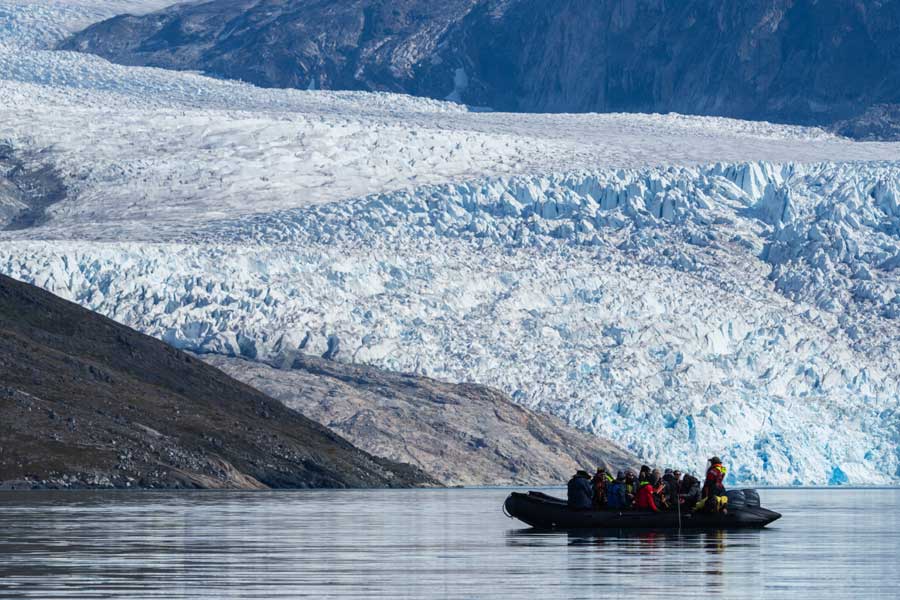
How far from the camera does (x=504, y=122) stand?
126188 mm

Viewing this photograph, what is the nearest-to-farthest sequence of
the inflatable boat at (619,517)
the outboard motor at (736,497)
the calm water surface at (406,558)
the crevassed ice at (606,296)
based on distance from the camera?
the calm water surface at (406,558), the inflatable boat at (619,517), the outboard motor at (736,497), the crevassed ice at (606,296)

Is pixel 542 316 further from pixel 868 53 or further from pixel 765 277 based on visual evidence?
pixel 868 53

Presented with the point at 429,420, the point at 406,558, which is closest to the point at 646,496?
the point at 406,558

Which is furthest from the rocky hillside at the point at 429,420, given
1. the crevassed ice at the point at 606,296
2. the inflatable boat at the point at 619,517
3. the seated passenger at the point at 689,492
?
the inflatable boat at the point at 619,517

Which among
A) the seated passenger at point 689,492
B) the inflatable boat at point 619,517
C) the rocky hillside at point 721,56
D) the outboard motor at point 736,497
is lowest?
the outboard motor at point 736,497

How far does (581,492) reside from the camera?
3794cm

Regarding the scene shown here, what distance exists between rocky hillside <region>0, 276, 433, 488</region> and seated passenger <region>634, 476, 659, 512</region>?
3661cm

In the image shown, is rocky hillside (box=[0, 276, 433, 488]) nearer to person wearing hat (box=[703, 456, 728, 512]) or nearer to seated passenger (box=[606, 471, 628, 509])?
seated passenger (box=[606, 471, 628, 509])

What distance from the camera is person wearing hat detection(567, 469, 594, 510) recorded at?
37844mm

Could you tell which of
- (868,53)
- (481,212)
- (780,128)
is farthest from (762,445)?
(868,53)

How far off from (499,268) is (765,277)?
1515cm

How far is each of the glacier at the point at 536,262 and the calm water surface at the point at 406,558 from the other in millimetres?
42464

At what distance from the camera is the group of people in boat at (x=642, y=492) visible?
3806 cm

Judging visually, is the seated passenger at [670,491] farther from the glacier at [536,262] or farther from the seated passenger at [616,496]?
the glacier at [536,262]
